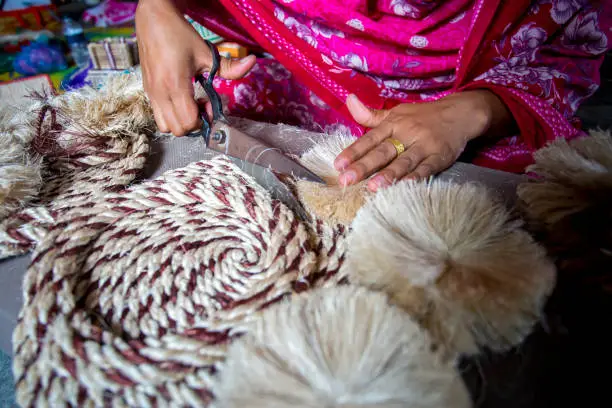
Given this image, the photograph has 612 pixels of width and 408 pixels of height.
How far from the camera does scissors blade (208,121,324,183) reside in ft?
1.55

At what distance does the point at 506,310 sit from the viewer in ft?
0.96

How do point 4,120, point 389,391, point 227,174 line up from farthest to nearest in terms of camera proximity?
point 4,120 → point 227,174 → point 389,391

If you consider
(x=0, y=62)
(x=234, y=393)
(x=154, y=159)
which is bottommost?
(x=0, y=62)

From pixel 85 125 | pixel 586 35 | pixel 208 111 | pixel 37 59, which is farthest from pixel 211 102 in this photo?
pixel 37 59

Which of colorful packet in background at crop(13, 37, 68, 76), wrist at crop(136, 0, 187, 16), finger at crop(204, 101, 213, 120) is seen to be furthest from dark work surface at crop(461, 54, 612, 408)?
colorful packet in background at crop(13, 37, 68, 76)

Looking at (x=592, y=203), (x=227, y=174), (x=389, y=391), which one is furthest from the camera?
(x=227, y=174)

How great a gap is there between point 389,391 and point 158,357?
191mm

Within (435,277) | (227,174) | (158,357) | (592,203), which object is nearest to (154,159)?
(227,174)

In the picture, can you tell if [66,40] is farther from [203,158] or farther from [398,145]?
[398,145]

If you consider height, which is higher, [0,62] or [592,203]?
[592,203]

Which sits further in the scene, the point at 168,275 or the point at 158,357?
the point at 168,275

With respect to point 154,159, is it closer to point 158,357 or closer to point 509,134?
point 158,357

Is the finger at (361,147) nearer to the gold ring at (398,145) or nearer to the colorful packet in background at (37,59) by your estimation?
the gold ring at (398,145)

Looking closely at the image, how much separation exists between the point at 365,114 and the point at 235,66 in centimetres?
25
